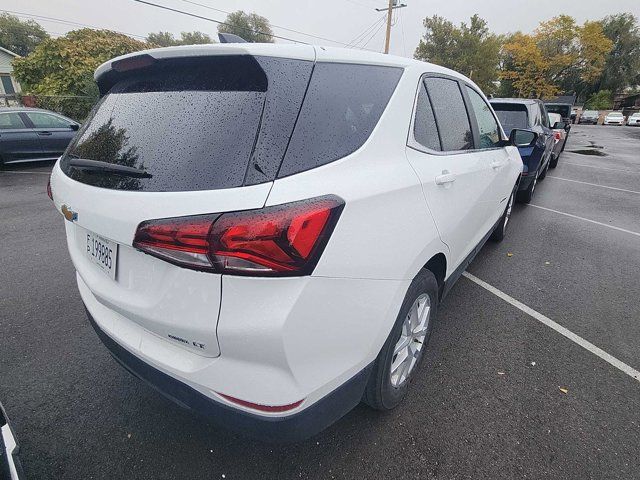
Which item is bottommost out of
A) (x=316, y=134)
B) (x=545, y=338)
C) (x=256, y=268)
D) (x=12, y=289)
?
(x=12, y=289)

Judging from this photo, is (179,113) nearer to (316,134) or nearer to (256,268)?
(316,134)

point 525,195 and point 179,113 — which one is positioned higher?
point 179,113

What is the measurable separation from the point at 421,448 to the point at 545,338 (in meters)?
1.51

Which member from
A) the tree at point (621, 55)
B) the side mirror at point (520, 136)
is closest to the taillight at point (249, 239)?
the side mirror at point (520, 136)

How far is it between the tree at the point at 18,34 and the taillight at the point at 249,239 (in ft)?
257

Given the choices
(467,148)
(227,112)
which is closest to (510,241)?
(467,148)

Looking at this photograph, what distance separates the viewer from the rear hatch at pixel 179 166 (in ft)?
4.00

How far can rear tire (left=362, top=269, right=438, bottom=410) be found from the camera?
69.4 inches

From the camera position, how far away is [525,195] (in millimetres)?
6453

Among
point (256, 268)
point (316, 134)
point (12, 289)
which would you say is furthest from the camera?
point (12, 289)

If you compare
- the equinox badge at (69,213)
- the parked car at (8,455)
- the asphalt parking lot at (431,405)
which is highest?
the equinox badge at (69,213)

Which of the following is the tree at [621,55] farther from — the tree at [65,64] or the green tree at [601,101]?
the tree at [65,64]

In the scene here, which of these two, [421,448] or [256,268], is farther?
[421,448]

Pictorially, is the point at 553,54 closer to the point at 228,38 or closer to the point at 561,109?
the point at 561,109
